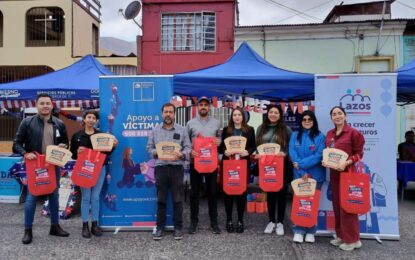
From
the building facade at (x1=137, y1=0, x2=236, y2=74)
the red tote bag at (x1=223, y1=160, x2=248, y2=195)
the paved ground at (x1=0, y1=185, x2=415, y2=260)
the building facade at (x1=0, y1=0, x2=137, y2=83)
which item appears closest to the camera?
the paved ground at (x1=0, y1=185, x2=415, y2=260)

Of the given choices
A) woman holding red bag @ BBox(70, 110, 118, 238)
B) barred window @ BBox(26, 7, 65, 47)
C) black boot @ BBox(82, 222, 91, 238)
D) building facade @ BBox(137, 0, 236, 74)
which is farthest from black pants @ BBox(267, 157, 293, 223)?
barred window @ BBox(26, 7, 65, 47)

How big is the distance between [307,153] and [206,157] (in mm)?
1247

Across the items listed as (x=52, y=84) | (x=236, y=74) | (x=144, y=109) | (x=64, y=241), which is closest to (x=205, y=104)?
(x=144, y=109)

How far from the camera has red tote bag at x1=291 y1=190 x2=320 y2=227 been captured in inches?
172

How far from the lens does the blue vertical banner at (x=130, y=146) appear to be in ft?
16.0

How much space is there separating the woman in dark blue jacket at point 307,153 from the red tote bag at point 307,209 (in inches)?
5.6

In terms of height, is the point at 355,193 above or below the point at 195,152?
below

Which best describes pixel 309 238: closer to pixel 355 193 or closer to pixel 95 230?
pixel 355 193

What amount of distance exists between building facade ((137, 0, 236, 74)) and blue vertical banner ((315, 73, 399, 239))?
30.3ft

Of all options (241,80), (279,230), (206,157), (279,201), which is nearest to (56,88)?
(241,80)

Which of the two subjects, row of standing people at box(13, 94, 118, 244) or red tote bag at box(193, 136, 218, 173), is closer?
row of standing people at box(13, 94, 118, 244)

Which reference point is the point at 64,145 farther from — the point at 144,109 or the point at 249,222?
the point at 249,222

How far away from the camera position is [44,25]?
15.9 metres

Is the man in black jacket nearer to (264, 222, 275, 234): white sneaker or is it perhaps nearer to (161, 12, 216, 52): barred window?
(264, 222, 275, 234): white sneaker
